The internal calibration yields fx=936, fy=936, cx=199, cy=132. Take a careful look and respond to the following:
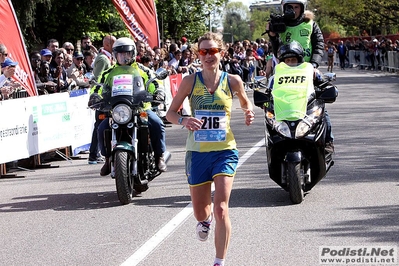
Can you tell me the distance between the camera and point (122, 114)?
10.9m

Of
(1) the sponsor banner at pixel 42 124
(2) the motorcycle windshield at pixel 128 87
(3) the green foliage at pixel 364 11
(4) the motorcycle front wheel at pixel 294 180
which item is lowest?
(4) the motorcycle front wheel at pixel 294 180

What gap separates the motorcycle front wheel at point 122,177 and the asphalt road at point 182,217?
4.8 inches

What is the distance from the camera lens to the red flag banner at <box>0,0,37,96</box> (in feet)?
49.8

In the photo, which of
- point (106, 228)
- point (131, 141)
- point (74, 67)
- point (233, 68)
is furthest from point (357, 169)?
point (233, 68)

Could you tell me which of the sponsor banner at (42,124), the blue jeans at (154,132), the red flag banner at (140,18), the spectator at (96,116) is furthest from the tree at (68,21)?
the blue jeans at (154,132)

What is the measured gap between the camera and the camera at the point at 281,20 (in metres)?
11.4

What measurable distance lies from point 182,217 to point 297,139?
161 centimetres

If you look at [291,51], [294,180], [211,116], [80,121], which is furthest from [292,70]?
[80,121]

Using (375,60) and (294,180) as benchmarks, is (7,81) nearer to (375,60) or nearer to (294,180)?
(294,180)

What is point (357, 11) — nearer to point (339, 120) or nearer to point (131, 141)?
point (339, 120)

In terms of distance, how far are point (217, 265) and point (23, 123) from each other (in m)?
8.04

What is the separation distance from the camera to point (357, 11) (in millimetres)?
67312

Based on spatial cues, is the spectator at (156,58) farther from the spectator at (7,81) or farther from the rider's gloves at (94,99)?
the rider's gloves at (94,99)

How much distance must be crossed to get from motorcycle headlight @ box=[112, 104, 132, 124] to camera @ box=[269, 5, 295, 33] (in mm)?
2041
